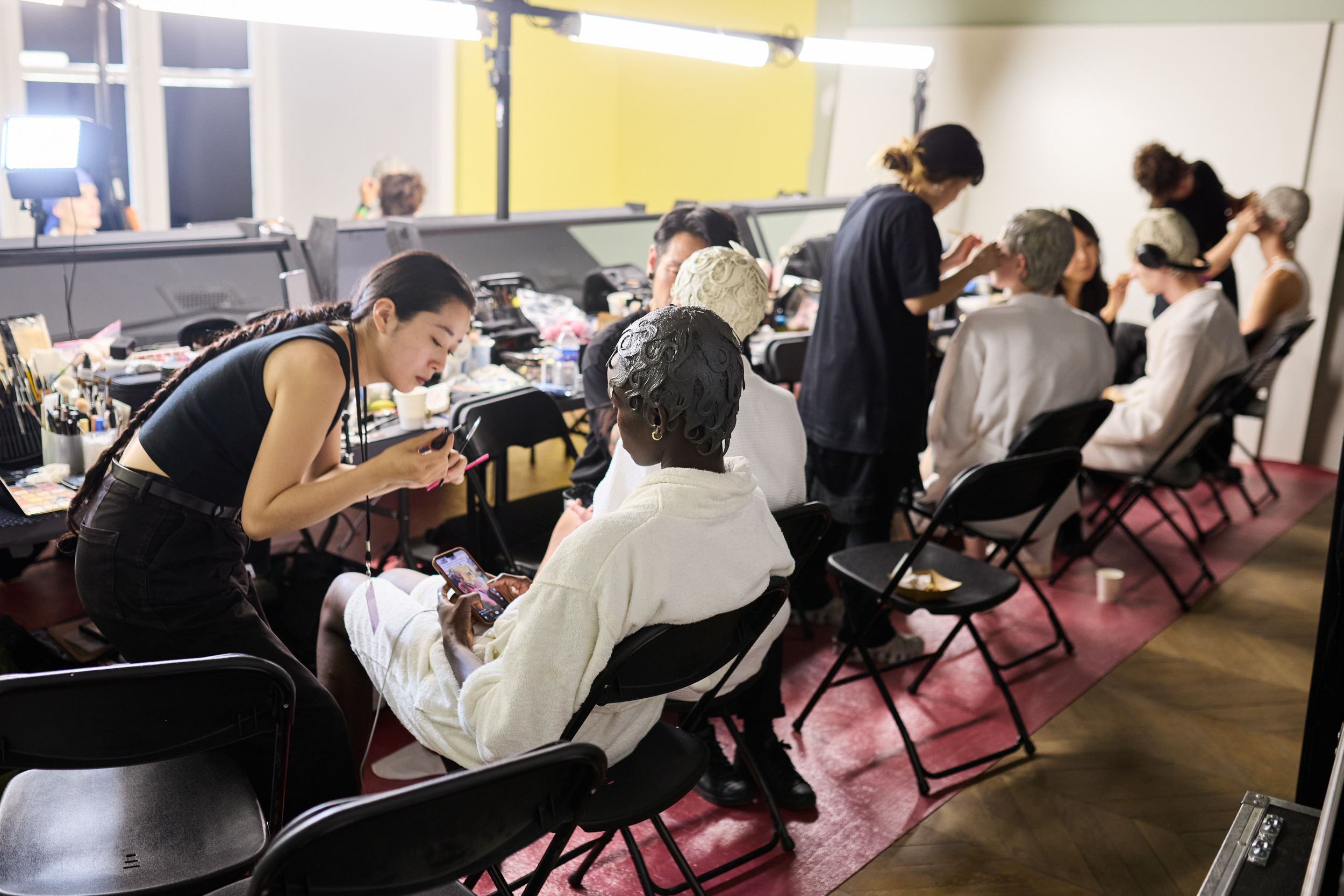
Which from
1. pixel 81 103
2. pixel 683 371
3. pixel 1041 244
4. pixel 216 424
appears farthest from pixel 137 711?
pixel 81 103

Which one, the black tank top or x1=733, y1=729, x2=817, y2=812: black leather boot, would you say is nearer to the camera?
the black tank top

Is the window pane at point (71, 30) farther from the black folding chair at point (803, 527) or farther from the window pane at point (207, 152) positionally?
the black folding chair at point (803, 527)

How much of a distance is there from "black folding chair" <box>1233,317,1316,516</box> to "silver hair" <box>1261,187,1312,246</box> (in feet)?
2.06

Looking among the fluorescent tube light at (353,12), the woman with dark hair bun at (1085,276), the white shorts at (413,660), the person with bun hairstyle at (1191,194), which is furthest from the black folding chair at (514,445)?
the person with bun hairstyle at (1191,194)

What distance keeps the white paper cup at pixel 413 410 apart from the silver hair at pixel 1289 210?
13.9 ft

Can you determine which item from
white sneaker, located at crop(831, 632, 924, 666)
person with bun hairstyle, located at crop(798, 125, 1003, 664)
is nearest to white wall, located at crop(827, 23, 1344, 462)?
person with bun hairstyle, located at crop(798, 125, 1003, 664)

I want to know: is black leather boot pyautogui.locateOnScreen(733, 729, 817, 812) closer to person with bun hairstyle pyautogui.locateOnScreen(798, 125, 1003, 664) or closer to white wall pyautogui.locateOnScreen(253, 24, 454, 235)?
person with bun hairstyle pyautogui.locateOnScreen(798, 125, 1003, 664)

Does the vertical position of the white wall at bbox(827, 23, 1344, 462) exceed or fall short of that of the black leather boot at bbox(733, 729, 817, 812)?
it exceeds it

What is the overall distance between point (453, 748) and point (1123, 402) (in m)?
3.20

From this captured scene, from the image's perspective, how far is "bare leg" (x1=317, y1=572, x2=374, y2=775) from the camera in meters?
2.16

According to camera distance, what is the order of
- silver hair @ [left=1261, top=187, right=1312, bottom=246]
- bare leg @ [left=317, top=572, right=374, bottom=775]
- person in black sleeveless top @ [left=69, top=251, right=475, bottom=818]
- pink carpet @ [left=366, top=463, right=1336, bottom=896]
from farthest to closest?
silver hair @ [left=1261, top=187, right=1312, bottom=246] < pink carpet @ [left=366, top=463, right=1336, bottom=896] < bare leg @ [left=317, top=572, right=374, bottom=775] < person in black sleeveless top @ [left=69, top=251, right=475, bottom=818]

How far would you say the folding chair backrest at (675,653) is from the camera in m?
1.57

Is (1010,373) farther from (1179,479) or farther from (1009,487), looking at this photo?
(1179,479)

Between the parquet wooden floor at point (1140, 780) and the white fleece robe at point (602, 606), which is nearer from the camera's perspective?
the white fleece robe at point (602, 606)
